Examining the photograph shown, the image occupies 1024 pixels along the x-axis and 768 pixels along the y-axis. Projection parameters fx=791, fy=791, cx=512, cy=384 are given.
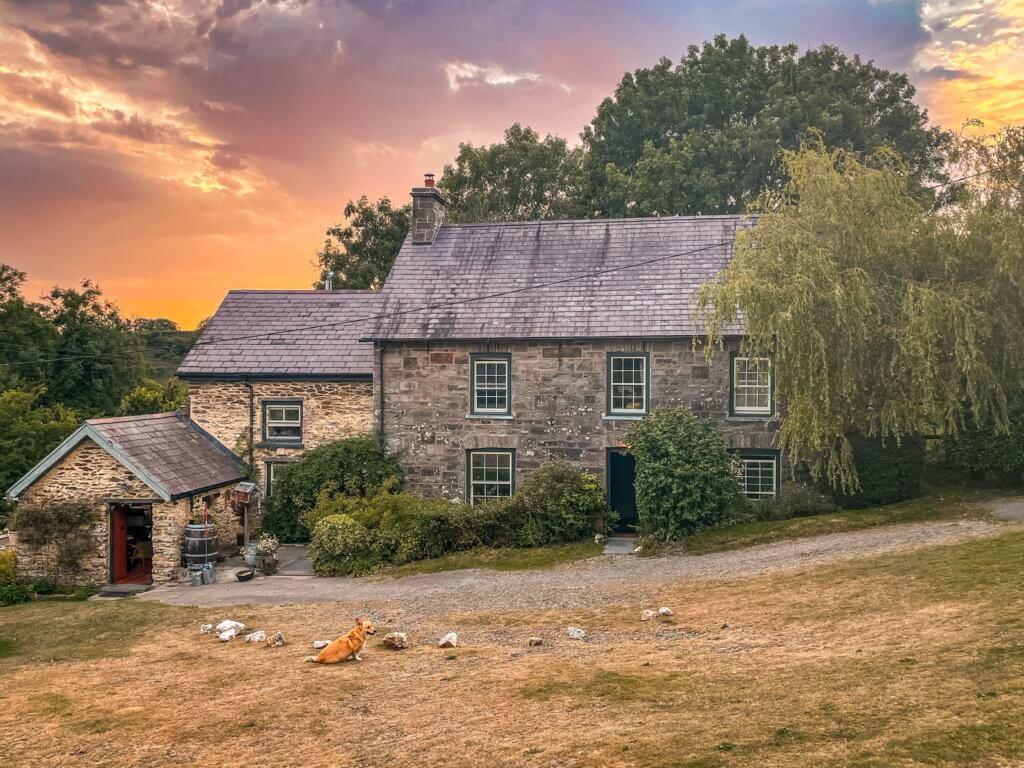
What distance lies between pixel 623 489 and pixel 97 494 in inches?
538

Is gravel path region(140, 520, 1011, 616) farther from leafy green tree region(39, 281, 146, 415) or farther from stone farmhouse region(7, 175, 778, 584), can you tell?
leafy green tree region(39, 281, 146, 415)

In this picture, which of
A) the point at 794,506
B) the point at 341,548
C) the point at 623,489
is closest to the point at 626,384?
the point at 623,489

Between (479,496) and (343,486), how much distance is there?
3874 millimetres

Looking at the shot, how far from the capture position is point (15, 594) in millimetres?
18531

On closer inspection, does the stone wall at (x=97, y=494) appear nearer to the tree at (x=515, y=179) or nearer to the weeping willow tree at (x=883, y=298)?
the weeping willow tree at (x=883, y=298)

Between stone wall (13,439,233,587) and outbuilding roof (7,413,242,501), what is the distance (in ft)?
0.65

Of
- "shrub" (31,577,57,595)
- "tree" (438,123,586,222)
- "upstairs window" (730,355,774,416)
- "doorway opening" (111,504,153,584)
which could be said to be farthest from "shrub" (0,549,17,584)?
"tree" (438,123,586,222)

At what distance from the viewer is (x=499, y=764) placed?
7617 mm

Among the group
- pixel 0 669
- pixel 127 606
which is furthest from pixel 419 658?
pixel 127 606

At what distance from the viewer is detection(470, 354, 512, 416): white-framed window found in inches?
888

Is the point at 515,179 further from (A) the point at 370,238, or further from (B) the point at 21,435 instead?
(B) the point at 21,435

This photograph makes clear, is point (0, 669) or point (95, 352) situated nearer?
point (0, 669)

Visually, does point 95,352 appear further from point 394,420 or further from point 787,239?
point 787,239

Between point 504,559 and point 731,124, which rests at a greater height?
point 731,124
